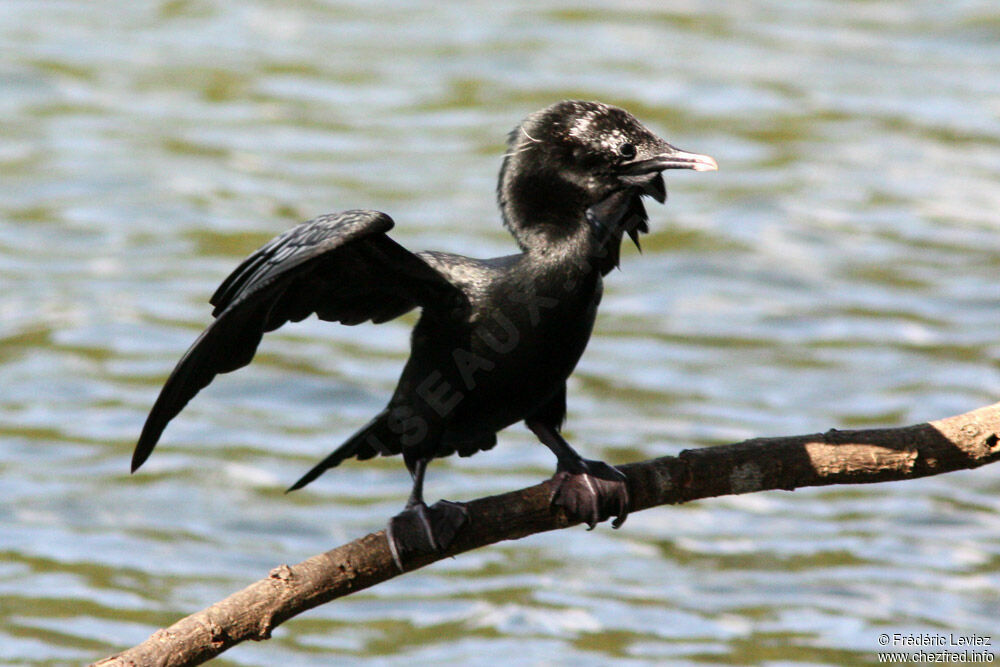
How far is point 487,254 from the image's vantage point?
35.0 ft

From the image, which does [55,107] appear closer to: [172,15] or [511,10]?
[172,15]

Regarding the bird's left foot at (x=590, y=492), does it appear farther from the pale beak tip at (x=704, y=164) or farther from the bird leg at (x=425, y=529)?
the pale beak tip at (x=704, y=164)

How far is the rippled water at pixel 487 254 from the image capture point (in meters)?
7.48

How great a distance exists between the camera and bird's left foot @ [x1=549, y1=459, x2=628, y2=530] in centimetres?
460

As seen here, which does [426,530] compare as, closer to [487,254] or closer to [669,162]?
[669,162]

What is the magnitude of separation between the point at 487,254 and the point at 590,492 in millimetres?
6142

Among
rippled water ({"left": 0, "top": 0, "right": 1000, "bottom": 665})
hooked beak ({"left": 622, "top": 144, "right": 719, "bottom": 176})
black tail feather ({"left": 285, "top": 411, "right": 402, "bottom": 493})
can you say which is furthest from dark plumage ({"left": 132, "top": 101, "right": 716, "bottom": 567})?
rippled water ({"left": 0, "top": 0, "right": 1000, "bottom": 665})

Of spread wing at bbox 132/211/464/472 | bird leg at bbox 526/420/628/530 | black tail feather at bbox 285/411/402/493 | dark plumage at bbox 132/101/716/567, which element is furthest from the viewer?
black tail feather at bbox 285/411/402/493

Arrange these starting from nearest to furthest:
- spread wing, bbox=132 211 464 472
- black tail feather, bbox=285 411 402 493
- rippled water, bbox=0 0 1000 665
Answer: spread wing, bbox=132 211 464 472
black tail feather, bbox=285 411 402 493
rippled water, bbox=0 0 1000 665

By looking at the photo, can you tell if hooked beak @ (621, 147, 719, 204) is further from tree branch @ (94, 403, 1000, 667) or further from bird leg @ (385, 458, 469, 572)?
bird leg @ (385, 458, 469, 572)

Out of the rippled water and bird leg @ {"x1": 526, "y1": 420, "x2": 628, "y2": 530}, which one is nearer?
bird leg @ {"x1": 526, "y1": 420, "x2": 628, "y2": 530}

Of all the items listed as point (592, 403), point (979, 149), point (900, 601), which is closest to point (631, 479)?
point (900, 601)

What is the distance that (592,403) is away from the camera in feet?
30.6

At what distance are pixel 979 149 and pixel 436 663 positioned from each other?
7661mm
